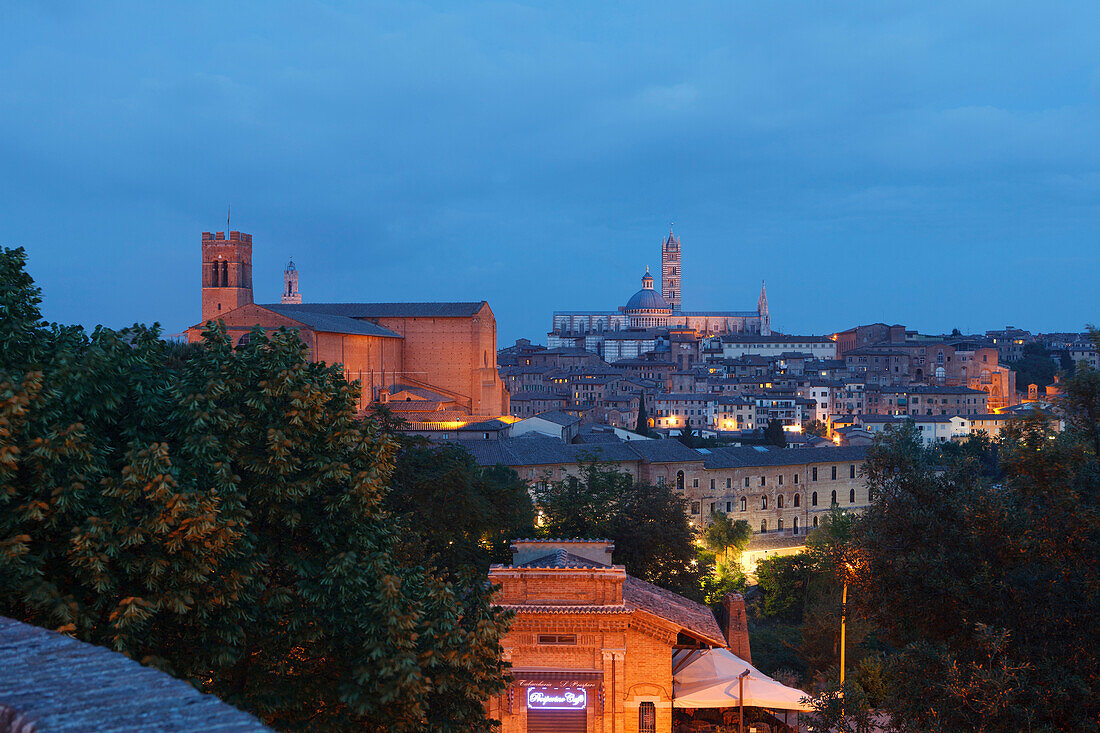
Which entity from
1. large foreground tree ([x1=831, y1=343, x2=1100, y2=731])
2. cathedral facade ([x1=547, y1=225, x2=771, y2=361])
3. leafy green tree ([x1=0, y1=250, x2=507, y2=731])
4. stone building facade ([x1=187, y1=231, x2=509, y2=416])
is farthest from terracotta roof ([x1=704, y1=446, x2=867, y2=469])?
cathedral facade ([x1=547, y1=225, x2=771, y2=361])

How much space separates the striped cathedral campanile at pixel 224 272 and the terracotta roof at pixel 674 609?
48.0 metres

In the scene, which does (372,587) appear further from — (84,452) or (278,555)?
(84,452)

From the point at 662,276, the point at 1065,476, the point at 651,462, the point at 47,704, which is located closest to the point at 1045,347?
the point at 662,276

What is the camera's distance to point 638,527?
25.0 metres

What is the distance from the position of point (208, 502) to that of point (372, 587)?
166 cm

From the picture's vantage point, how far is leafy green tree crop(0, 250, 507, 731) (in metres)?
6.52

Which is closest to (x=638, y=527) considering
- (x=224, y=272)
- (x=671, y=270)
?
(x=224, y=272)

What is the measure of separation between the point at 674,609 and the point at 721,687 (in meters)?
1.65

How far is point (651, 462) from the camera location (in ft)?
132

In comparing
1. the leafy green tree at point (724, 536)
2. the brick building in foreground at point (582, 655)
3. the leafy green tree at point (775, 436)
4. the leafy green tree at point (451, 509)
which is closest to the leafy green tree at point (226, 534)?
the brick building in foreground at point (582, 655)

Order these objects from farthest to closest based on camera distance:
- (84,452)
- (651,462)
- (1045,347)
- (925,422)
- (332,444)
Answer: (1045,347) < (925,422) < (651,462) < (332,444) < (84,452)

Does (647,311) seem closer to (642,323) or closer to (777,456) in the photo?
(642,323)

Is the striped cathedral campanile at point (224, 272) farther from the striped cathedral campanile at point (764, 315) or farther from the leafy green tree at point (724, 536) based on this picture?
the striped cathedral campanile at point (764, 315)

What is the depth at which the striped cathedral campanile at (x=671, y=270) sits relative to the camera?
18075 centimetres
